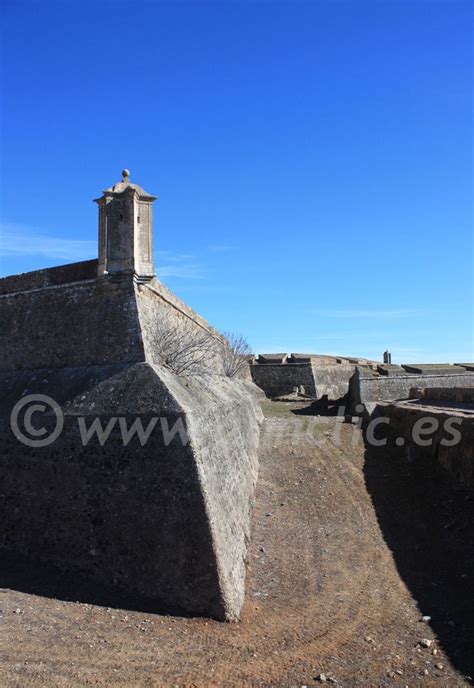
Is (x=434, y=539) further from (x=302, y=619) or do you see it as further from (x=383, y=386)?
(x=383, y=386)

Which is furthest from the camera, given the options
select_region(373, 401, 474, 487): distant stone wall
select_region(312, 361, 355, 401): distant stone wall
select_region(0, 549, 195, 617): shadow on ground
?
select_region(312, 361, 355, 401): distant stone wall

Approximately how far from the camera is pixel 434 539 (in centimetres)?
835

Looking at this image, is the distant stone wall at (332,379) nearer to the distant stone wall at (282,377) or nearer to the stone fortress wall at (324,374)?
the stone fortress wall at (324,374)

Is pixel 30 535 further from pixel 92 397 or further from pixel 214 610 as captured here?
pixel 214 610

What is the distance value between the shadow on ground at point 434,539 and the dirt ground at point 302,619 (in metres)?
0.03

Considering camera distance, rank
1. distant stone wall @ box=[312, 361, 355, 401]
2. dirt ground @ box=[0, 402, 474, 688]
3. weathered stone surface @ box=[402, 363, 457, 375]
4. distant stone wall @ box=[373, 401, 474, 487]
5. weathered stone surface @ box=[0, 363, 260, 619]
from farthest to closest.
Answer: distant stone wall @ box=[312, 361, 355, 401], weathered stone surface @ box=[402, 363, 457, 375], distant stone wall @ box=[373, 401, 474, 487], weathered stone surface @ box=[0, 363, 260, 619], dirt ground @ box=[0, 402, 474, 688]

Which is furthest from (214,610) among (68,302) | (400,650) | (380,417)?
(380,417)

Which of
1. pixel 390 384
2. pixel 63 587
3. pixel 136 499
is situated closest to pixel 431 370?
pixel 390 384

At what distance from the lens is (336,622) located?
5.89 metres

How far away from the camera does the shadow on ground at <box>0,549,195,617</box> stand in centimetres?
605

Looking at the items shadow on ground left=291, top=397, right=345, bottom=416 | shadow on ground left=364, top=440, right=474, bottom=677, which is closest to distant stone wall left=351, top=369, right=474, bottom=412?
shadow on ground left=291, top=397, right=345, bottom=416

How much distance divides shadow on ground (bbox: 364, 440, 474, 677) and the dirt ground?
0.03 meters

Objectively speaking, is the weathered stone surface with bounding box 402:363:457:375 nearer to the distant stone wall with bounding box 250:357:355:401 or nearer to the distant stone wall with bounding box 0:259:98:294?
the distant stone wall with bounding box 250:357:355:401

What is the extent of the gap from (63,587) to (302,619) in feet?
10.0
